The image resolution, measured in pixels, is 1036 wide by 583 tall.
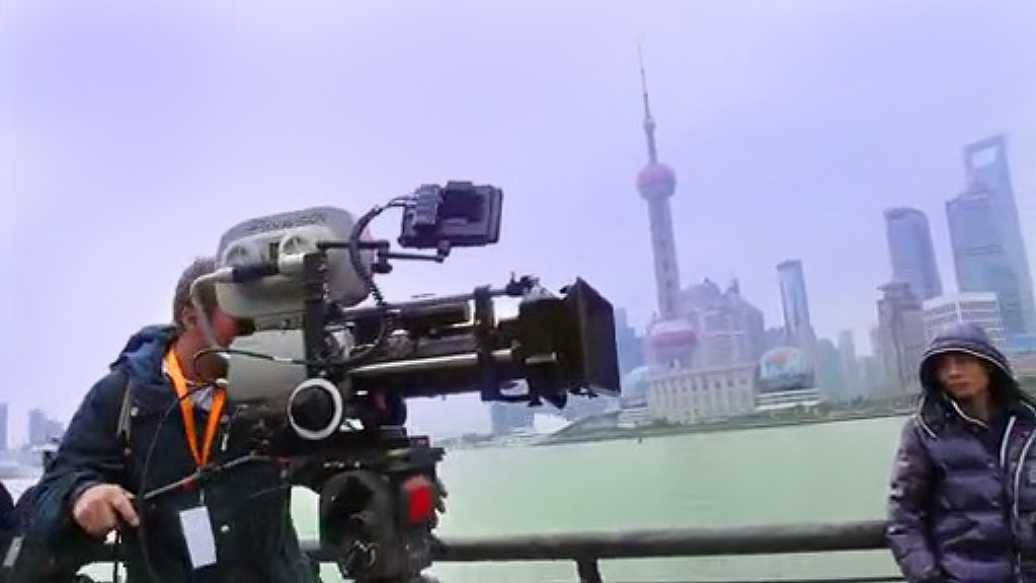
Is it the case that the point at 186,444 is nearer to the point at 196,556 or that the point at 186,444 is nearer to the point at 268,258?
the point at 196,556

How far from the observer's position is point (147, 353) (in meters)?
1.38

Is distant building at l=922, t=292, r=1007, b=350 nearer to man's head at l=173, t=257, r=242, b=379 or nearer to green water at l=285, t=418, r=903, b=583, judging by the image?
green water at l=285, t=418, r=903, b=583

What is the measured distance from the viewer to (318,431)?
3.43ft

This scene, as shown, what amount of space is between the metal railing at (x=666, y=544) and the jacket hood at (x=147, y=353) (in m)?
0.59

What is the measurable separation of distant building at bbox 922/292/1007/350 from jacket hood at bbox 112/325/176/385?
1648 millimetres

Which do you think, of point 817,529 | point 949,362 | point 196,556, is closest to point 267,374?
point 196,556

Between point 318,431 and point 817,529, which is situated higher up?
point 318,431

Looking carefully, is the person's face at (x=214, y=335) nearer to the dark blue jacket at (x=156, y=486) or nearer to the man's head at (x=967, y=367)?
the dark blue jacket at (x=156, y=486)

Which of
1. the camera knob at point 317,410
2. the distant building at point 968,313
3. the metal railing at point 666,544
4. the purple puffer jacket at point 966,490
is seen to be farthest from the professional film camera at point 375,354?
the distant building at point 968,313

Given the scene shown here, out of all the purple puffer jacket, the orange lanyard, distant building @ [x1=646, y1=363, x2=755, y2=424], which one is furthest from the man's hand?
distant building @ [x1=646, y1=363, x2=755, y2=424]

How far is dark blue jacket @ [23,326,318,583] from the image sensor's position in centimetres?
124

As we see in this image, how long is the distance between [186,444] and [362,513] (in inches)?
17.2

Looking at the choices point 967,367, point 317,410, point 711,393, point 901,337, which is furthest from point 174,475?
point 711,393

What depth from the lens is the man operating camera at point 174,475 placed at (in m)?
1.24
